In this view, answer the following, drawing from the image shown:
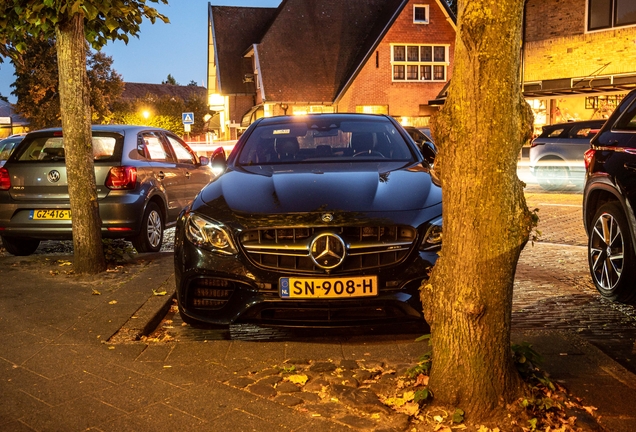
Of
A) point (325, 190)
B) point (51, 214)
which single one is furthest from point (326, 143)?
point (51, 214)

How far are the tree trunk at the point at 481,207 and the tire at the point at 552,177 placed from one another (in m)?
14.8

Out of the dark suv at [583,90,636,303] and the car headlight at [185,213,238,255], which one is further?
the dark suv at [583,90,636,303]

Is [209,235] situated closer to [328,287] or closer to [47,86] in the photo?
[328,287]

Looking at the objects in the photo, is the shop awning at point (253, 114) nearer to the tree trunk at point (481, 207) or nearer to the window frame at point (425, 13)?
the window frame at point (425, 13)

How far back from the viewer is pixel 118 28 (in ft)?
29.1

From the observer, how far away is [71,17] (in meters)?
7.58

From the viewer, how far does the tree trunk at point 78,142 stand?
7914 mm

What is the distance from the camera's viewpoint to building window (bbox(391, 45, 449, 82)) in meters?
42.0

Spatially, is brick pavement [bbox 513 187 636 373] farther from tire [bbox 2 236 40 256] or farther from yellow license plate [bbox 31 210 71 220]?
tire [bbox 2 236 40 256]

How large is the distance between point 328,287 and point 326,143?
9.21 ft

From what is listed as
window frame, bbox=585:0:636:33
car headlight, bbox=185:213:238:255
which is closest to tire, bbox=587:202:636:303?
car headlight, bbox=185:213:238:255

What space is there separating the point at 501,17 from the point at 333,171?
2645 millimetres

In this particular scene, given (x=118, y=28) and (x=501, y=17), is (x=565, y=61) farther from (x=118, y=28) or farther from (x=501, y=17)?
(x=501, y=17)

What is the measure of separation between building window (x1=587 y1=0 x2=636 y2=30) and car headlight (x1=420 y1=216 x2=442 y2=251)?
23822 mm
